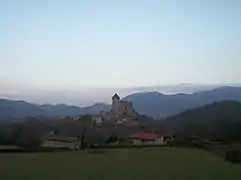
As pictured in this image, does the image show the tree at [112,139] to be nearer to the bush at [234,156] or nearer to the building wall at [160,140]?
the building wall at [160,140]

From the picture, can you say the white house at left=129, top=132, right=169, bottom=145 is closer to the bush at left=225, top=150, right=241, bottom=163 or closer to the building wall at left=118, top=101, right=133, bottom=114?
the bush at left=225, top=150, right=241, bottom=163

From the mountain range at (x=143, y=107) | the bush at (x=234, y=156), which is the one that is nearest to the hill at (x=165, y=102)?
the mountain range at (x=143, y=107)

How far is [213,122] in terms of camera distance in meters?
52.1

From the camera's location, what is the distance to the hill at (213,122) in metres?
43.7

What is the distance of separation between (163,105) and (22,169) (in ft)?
373

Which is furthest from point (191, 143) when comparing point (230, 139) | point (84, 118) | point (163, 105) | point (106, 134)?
point (163, 105)

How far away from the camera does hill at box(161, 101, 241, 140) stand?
4366 centimetres

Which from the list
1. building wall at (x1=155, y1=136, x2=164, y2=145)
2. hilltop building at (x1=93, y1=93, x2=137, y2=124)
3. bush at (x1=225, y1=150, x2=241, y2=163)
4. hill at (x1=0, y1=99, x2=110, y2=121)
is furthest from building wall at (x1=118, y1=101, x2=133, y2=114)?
bush at (x1=225, y1=150, x2=241, y2=163)

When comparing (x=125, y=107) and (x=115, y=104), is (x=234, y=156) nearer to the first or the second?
(x=125, y=107)

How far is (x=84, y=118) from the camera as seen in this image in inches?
2375

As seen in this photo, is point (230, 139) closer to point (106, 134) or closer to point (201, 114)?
point (106, 134)

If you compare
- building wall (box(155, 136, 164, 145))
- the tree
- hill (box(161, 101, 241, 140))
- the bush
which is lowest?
building wall (box(155, 136, 164, 145))

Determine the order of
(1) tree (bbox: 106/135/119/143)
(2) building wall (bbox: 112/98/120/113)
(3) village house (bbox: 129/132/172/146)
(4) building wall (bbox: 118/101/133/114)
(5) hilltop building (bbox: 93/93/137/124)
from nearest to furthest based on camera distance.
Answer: (1) tree (bbox: 106/135/119/143) → (3) village house (bbox: 129/132/172/146) → (5) hilltop building (bbox: 93/93/137/124) → (4) building wall (bbox: 118/101/133/114) → (2) building wall (bbox: 112/98/120/113)

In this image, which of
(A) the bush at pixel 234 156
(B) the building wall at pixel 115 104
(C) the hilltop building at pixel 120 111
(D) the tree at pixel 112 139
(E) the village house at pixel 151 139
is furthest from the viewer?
(B) the building wall at pixel 115 104
